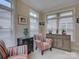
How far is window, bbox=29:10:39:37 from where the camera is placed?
5312mm

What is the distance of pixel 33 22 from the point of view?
5.56 meters

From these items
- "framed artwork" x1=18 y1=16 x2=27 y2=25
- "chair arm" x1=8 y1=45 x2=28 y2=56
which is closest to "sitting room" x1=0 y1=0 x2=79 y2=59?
"framed artwork" x1=18 y1=16 x2=27 y2=25

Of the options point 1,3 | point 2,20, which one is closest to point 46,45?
point 2,20

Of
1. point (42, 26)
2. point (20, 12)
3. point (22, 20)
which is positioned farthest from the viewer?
point (42, 26)

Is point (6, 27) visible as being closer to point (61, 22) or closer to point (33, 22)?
point (33, 22)

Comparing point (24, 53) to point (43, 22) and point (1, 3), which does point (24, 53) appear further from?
point (43, 22)

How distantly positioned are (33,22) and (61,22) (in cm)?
181

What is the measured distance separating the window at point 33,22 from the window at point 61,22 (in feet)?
2.78

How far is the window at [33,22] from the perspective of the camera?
5.31 m

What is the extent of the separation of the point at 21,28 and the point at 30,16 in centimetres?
111

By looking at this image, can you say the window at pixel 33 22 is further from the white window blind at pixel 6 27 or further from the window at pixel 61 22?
the white window blind at pixel 6 27

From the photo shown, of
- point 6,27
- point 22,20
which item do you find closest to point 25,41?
point 6,27

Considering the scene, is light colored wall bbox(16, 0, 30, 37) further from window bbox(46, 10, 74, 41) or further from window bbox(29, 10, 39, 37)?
window bbox(46, 10, 74, 41)

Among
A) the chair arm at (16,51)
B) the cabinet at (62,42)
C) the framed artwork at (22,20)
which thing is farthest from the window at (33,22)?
the chair arm at (16,51)
